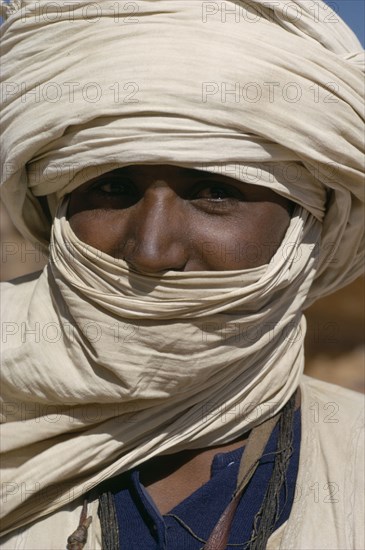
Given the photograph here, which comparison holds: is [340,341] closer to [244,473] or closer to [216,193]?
[244,473]

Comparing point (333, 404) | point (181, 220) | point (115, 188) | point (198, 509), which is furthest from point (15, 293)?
point (333, 404)

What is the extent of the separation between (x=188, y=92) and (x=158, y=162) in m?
0.17

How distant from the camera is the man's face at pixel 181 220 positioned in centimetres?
183

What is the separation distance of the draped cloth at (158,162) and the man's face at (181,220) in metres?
0.04

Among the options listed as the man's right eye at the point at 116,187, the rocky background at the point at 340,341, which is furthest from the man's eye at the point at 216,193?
the rocky background at the point at 340,341

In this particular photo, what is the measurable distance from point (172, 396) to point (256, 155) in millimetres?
609

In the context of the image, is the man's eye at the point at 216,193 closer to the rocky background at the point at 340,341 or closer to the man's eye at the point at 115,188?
the man's eye at the point at 115,188

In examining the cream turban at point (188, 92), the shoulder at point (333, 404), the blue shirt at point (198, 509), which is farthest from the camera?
the shoulder at point (333, 404)

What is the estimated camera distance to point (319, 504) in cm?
195

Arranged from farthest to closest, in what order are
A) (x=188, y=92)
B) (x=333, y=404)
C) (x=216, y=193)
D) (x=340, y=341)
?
(x=340, y=341) < (x=333, y=404) < (x=216, y=193) < (x=188, y=92)

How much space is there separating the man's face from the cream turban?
5cm

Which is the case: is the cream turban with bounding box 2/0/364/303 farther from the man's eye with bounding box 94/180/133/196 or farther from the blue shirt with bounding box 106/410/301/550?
the blue shirt with bounding box 106/410/301/550

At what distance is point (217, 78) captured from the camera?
5.94ft

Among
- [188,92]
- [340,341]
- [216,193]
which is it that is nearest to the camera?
[188,92]
